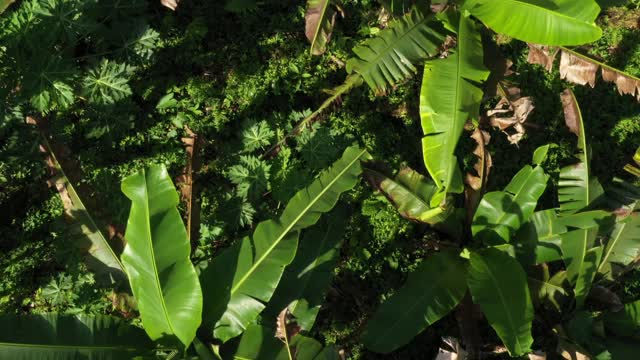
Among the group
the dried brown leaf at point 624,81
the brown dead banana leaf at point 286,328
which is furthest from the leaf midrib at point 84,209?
the dried brown leaf at point 624,81

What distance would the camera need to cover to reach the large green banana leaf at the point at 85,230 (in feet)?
10.2

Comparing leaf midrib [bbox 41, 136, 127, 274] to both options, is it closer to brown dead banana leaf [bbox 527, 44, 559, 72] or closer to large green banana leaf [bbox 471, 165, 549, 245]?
large green banana leaf [bbox 471, 165, 549, 245]

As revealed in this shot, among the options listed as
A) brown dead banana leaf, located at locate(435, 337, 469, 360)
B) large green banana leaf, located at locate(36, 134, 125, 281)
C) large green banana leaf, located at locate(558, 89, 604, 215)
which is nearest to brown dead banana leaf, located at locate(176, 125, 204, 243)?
large green banana leaf, located at locate(36, 134, 125, 281)

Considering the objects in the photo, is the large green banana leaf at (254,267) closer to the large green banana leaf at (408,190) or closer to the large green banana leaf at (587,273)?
the large green banana leaf at (408,190)

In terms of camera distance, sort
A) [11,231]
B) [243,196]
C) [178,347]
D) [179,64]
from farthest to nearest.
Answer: [179,64] → [11,231] → [243,196] → [178,347]

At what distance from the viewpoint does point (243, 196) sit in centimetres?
386

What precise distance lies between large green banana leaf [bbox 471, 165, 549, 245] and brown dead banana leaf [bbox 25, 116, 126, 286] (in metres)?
2.24

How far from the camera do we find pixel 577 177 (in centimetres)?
352

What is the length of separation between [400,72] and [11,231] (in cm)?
311

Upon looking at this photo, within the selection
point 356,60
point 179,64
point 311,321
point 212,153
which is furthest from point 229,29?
point 311,321

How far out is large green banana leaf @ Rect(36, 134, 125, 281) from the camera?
10.2 ft

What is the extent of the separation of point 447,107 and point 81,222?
216 centimetres

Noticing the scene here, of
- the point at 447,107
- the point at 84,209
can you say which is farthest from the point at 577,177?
the point at 84,209

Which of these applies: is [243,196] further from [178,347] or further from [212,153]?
[178,347]
